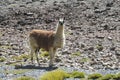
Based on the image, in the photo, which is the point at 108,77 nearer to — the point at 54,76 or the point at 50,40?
the point at 54,76

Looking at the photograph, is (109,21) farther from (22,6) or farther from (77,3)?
(22,6)

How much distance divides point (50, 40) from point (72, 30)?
14301 millimetres

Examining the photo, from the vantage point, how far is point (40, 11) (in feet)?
163

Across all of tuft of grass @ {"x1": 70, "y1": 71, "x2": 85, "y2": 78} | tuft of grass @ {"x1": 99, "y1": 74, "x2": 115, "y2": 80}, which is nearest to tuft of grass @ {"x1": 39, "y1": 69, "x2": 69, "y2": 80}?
tuft of grass @ {"x1": 70, "y1": 71, "x2": 85, "y2": 78}

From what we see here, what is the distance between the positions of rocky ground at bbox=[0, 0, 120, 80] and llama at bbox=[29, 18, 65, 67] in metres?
1.04

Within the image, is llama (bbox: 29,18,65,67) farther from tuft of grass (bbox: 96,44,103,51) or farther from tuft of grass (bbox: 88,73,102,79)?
tuft of grass (bbox: 96,44,103,51)

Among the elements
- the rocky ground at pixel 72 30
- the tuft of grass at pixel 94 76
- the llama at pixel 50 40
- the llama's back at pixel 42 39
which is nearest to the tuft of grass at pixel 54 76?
the tuft of grass at pixel 94 76

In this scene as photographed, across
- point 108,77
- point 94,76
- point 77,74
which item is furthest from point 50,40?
point 108,77

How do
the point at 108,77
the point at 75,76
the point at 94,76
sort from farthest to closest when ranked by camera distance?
the point at 75,76, the point at 94,76, the point at 108,77

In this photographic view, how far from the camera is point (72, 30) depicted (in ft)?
138

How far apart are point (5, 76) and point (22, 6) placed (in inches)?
1083

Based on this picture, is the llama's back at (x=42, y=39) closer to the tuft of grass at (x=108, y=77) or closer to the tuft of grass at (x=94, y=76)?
the tuft of grass at (x=94, y=76)

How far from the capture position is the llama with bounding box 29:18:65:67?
27.5 m

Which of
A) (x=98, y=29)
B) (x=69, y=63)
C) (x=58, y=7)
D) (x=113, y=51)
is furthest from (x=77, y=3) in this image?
(x=69, y=63)
